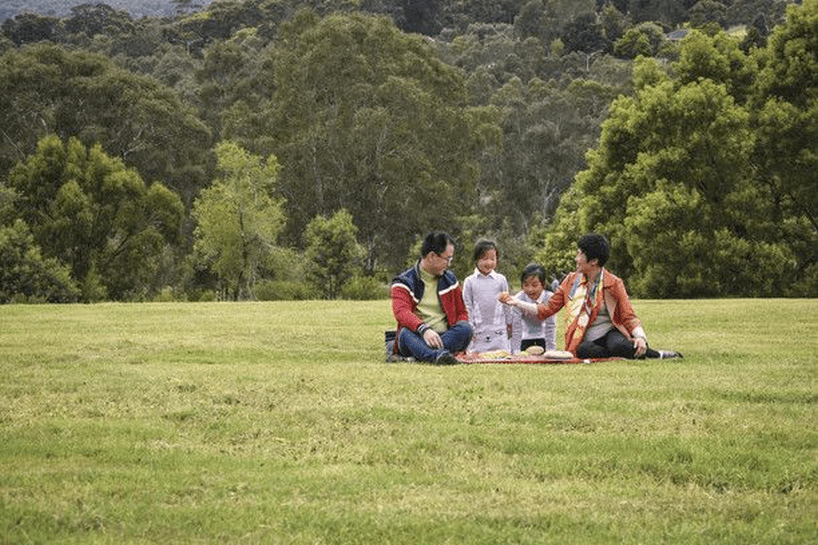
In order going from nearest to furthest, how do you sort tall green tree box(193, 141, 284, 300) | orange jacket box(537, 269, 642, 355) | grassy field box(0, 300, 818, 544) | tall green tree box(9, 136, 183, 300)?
grassy field box(0, 300, 818, 544) → orange jacket box(537, 269, 642, 355) → tall green tree box(193, 141, 284, 300) → tall green tree box(9, 136, 183, 300)

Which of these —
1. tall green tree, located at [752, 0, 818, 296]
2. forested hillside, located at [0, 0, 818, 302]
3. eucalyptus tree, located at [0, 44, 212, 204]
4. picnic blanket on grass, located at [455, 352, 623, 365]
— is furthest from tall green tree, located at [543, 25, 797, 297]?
eucalyptus tree, located at [0, 44, 212, 204]

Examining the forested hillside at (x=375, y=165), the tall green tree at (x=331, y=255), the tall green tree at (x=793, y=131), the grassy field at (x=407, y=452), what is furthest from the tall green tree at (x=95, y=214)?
the grassy field at (x=407, y=452)

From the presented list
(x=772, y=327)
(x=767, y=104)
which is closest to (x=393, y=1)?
(x=767, y=104)

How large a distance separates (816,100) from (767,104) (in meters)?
1.46

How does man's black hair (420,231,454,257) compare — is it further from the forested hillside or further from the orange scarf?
the forested hillside

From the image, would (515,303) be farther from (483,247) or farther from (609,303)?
(609,303)

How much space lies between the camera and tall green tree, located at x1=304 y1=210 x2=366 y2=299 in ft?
129

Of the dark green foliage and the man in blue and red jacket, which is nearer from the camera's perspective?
the man in blue and red jacket

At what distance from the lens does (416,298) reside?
1199cm

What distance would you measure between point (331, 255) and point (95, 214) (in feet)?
32.0

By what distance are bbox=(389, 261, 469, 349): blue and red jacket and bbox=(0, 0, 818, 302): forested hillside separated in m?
21.2

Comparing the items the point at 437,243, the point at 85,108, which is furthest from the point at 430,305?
the point at 85,108

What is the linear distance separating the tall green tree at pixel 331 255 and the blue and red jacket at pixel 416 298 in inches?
1069

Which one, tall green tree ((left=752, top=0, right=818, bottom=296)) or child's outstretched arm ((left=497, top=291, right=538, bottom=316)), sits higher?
tall green tree ((left=752, top=0, right=818, bottom=296))
